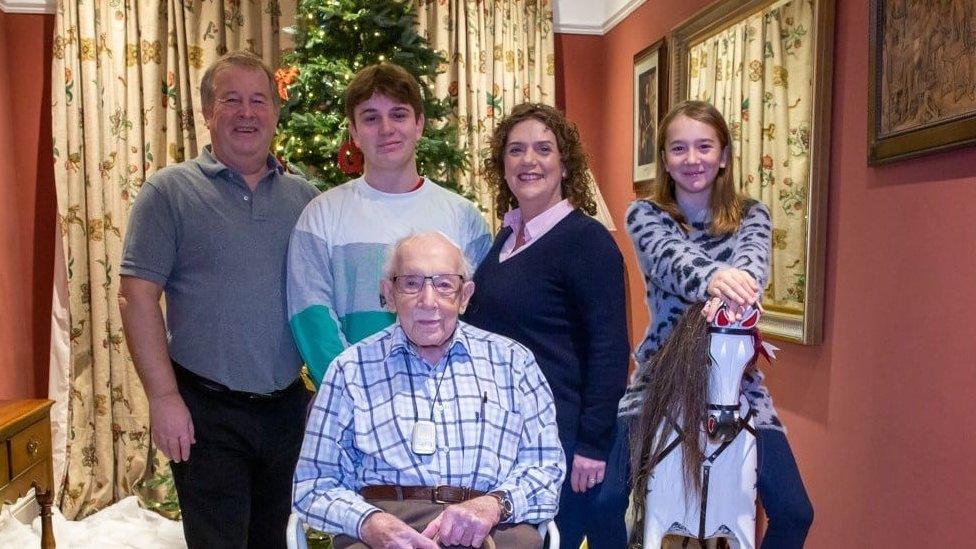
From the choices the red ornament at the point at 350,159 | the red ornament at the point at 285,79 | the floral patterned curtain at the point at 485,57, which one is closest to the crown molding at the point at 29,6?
the red ornament at the point at 285,79

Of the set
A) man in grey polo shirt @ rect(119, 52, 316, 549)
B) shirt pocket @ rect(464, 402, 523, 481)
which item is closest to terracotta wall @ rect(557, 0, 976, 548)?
shirt pocket @ rect(464, 402, 523, 481)

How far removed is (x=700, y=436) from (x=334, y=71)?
2.11m

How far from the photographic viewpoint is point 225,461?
6.38 ft

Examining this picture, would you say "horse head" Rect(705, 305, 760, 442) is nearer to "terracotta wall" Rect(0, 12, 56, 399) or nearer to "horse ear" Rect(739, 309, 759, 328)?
"horse ear" Rect(739, 309, 759, 328)

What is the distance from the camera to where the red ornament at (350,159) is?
2900 mm

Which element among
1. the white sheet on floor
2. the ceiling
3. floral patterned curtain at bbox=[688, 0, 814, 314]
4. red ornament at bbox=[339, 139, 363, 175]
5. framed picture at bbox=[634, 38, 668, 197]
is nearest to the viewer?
floral patterned curtain at bbox=[688, 0, 814, 314]

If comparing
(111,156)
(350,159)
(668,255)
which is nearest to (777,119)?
(668,255)

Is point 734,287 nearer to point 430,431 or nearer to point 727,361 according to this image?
point 727,361

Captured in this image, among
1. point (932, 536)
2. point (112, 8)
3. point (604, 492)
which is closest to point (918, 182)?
point (932, 536)

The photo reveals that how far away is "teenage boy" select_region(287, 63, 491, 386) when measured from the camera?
180 centimetres

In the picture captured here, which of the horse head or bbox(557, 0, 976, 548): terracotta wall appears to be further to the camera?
bbox(557, 0, 976, 548): terracotta wall

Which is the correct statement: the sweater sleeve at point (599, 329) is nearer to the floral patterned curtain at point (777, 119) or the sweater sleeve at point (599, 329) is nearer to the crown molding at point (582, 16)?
the floral patterned curtain at point (777, 119)

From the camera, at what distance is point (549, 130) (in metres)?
1.85

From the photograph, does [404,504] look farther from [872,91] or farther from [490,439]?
[872,91]
